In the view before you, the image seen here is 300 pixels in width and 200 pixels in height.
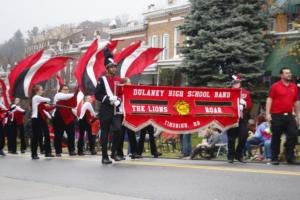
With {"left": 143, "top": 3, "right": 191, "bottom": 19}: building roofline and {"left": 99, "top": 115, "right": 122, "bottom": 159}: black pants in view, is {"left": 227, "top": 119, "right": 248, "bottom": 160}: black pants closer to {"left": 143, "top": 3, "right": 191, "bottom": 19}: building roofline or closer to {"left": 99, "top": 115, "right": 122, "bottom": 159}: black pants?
{"left": 99, "top": 115, "right": 122, "bottom": 159}: black pants

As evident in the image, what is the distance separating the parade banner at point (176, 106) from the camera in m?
13.9

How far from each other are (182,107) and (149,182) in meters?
4.37

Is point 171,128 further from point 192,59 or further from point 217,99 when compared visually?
point 192,59

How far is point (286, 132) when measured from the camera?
13.0m

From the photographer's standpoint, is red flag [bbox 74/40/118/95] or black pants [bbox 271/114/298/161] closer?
black pants [bbox 271/114/298/161]

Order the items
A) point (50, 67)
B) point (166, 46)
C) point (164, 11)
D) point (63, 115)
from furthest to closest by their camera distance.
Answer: point (166, 46), point (164, 11), point (50, 67), point (63, 115)

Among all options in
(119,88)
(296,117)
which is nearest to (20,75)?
(119,88)

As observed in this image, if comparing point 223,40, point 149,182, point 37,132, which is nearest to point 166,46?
point 223,40

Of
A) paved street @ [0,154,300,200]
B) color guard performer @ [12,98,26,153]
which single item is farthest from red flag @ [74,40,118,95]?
paved street @ [0,154,300,200]

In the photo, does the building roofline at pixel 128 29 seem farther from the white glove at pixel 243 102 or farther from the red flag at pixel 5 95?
the white glove at pixel 243 102

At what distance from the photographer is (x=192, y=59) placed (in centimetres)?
3356

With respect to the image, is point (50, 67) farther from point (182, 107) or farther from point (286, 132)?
point (286, 132)

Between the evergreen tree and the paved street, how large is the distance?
773 inches

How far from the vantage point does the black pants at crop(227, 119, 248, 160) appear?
1339 centimetres
